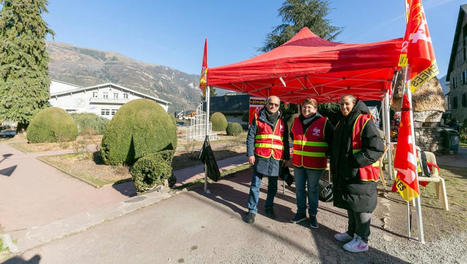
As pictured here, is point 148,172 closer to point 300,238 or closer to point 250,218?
point 250,218

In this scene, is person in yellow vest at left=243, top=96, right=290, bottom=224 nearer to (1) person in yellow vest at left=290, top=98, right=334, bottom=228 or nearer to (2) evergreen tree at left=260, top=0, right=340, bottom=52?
(1) person in yellow vest at left=290, top=98, right=334, bottom=228

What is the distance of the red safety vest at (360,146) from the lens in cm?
234

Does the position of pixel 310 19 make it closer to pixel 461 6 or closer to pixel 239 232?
pixel 239 232

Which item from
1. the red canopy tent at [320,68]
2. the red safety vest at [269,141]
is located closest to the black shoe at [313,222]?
the red safety vest at [269,141]

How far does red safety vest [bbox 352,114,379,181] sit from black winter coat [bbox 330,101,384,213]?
0.10 ft

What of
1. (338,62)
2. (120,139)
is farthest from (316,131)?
(120,139)

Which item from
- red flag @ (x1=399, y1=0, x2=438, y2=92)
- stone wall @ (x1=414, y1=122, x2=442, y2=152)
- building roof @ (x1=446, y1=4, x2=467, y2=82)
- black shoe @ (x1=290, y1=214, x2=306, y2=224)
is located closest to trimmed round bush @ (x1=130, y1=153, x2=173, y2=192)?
black shoe @ (x1=290, y1=214, x2=306, y2=224)

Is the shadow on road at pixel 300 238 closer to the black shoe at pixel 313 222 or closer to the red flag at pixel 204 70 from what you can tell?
the black shoe at pixel 313 222

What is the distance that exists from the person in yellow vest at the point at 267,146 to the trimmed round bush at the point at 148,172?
197 centimetres

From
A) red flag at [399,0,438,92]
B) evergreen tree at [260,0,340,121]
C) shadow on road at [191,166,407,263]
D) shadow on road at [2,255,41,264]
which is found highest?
evergreen tree at [260,0,340,121]

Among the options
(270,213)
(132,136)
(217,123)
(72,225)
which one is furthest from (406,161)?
(217,123)

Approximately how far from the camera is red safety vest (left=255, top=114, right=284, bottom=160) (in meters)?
3.16

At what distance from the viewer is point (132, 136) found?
6.55 metres

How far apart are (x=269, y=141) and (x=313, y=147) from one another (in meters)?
0.61
